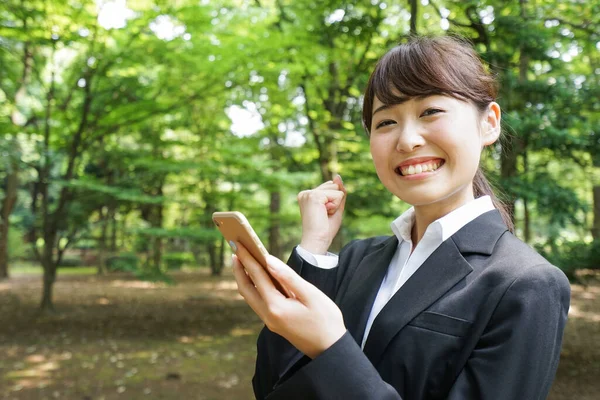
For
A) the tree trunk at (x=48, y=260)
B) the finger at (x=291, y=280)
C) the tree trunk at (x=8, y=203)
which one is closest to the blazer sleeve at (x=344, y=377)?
the finger at (x=291, y=280)

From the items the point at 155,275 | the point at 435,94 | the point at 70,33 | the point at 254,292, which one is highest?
the point at 70,33

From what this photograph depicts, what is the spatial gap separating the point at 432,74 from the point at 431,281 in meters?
0.48

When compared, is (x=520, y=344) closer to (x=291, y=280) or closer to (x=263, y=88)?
(x=291, y=280)

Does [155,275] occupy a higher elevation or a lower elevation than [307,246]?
lower

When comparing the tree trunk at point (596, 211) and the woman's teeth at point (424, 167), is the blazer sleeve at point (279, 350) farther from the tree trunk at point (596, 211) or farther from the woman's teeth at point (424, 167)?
the tree trunk at point (596, 211)

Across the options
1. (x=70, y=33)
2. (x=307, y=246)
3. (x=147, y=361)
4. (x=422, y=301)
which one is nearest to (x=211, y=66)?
(x=70, y=33)

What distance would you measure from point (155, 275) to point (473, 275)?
25.7 feet

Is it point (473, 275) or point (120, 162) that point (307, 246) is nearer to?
point (473, 275)

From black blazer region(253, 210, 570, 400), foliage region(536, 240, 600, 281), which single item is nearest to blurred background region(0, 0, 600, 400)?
foliage region(536, 240, 600, 281)

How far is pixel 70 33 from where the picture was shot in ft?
23.6

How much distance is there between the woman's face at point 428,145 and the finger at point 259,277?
0.42 m

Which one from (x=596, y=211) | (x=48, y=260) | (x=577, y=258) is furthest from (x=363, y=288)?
(x=48, y=260)

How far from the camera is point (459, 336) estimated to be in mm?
1009

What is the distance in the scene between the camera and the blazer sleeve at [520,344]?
36.2 inches
